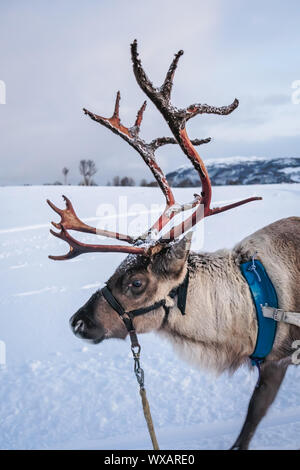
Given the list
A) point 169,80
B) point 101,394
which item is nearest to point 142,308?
point 169,80

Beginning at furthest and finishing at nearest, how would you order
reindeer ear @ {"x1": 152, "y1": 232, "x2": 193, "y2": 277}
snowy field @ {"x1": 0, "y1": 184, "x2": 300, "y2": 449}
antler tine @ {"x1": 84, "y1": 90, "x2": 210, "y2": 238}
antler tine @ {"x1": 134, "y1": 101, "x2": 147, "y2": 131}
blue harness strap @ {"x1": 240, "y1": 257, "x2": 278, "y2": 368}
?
snowy field @ {"x1": 0, "y1": 184, "x2": 300, "y2": 449} → antler tine @ {"x1": 134, "y1": 101, "x2": 147, "y2": 131} → antler tine @ {"x1": 84, "y1": 90, "x2": 210, "y2": 238} → blue harness strap @ {"x1": 240, "y1": 257, "x2": 278, "y2": 368} → reindeer ear @ {"x1": 152, "y1": 232, "x2": 193, "y2": 277}

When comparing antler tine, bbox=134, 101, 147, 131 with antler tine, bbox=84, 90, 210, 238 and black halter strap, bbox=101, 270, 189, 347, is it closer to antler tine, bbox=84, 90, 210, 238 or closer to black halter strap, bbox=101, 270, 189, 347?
antler tine, bbox=84, 90, 210, 238

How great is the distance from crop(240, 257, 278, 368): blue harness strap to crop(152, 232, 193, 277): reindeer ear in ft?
1.55

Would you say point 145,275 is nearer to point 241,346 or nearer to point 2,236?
point 241,346

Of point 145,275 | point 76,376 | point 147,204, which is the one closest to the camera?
point 145,275

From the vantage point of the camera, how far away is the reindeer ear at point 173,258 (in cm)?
239

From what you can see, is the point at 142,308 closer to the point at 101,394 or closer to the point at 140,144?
the point at 140,144

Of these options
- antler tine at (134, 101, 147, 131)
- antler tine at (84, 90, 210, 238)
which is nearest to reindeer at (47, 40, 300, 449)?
antler tine at (84, 90, 210, 238)

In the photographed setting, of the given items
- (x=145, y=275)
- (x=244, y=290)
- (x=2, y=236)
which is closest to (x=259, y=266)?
(x=244, y=290)

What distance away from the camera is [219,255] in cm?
275

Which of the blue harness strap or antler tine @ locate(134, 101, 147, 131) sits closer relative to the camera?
the blue harness strap

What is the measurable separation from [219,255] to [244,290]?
31 centimetres

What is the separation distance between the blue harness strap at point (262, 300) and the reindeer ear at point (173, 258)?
472 mm

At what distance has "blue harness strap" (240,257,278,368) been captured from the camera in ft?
8.21
